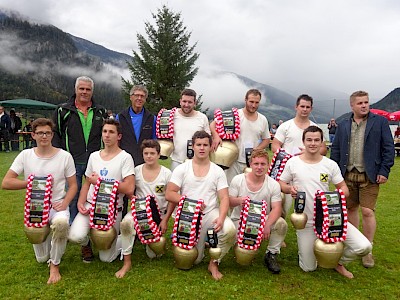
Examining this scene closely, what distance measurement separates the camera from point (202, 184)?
4.10m

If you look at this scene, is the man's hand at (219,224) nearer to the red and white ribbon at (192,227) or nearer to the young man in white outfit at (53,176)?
the red and white ribbon at (192,227)

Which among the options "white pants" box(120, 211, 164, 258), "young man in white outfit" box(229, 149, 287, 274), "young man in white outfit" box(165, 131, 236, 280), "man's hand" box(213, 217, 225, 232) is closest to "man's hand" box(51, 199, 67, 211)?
"white pants" box(120, 211, 164, 258)

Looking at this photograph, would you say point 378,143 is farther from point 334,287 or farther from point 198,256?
point 198,256

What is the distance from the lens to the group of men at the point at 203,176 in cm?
401

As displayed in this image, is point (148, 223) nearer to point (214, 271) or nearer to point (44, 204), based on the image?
point (214, 271)

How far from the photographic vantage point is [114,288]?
11.9 ft

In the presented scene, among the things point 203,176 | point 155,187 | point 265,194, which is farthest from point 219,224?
point 155,187

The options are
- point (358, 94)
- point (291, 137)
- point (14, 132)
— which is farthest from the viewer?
point (14, 132)

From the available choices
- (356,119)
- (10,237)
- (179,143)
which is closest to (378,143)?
(356,119)

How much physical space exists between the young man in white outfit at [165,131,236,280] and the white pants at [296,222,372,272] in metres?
0.90

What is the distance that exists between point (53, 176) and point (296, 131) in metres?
3.19

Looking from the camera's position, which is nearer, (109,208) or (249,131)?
(109,208)

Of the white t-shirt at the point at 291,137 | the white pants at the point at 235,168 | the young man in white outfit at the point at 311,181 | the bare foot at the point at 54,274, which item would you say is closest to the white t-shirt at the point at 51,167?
the bare foot at the point at 54,274

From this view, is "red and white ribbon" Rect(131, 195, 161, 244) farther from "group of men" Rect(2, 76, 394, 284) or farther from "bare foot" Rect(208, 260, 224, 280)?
"bare foot" Rect(208, 260, 224, 280)
